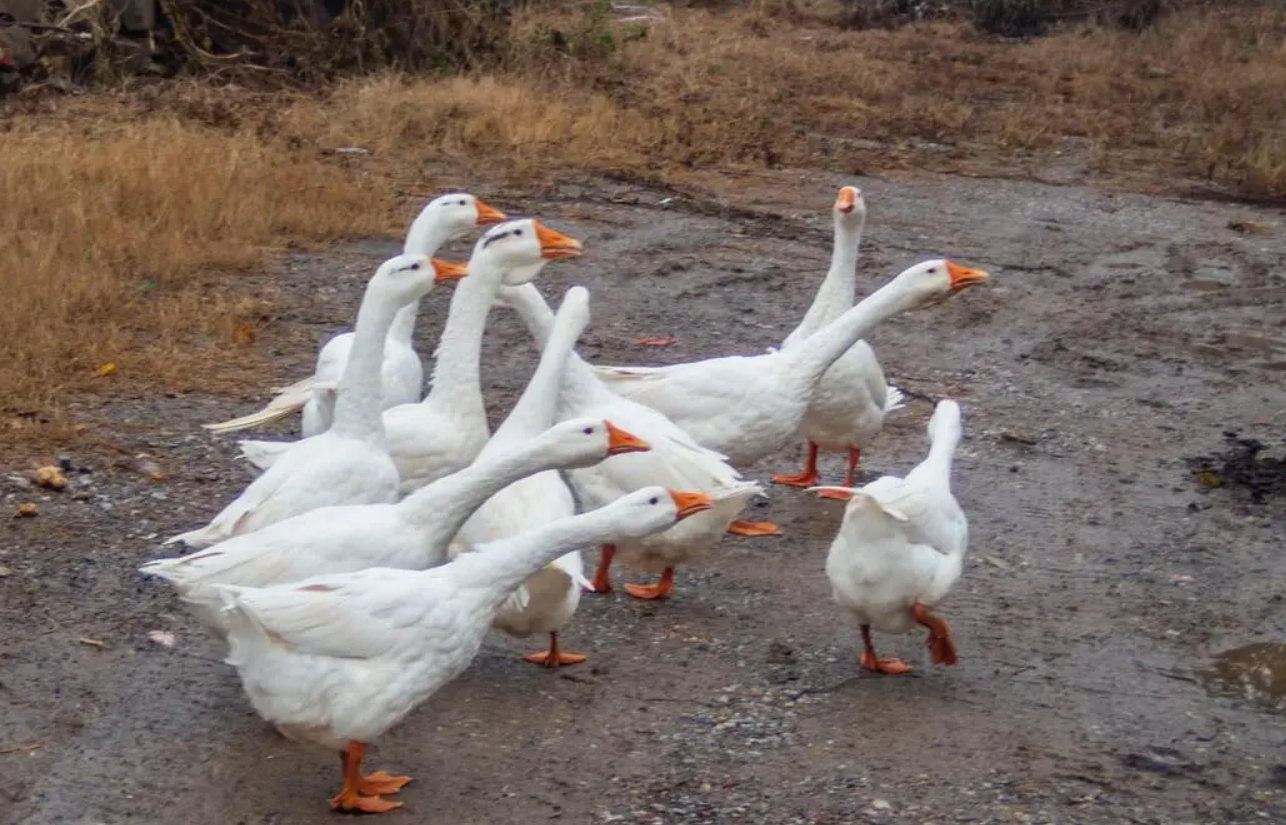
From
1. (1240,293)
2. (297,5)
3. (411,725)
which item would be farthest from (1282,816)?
(297,5)

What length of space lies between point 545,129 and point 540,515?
9.40 meters

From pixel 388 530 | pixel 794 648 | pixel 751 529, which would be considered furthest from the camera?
pixel 751 529

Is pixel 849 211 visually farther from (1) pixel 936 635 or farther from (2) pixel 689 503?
(2) pixel 689 503

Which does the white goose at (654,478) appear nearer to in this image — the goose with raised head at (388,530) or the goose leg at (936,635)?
the goose leg at (936,635)

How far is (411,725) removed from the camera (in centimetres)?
550

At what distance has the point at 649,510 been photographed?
5.08 metres

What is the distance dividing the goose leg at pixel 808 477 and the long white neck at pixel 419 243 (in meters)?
1.89

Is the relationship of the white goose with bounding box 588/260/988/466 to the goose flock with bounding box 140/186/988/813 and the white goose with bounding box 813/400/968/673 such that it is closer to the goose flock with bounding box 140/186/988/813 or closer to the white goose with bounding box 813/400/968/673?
the goose flock with bounding box 140/186/988/813

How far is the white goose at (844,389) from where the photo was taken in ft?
25.5

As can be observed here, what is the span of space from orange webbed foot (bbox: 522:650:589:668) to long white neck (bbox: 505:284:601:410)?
3.67 feet

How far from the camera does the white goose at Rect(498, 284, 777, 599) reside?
640 centimetres

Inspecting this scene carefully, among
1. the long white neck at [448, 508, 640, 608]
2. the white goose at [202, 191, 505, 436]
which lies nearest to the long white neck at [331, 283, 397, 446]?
the white goose at [202, 191, 505, 436]

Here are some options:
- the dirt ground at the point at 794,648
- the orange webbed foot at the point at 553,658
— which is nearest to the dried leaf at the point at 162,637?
the dirt ground at the point at 794,648

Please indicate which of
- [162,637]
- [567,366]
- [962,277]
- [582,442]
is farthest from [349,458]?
[962,277]
